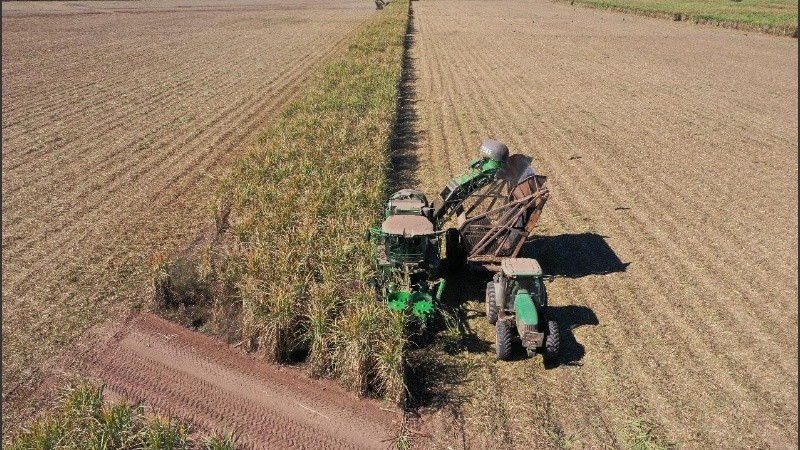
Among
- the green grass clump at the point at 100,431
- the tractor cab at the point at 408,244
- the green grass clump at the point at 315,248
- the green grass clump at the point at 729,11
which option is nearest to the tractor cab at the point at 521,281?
the tractor cab at the point at 408,244

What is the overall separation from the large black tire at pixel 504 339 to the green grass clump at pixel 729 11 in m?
50.6

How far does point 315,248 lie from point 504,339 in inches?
143

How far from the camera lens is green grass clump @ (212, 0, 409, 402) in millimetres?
7727

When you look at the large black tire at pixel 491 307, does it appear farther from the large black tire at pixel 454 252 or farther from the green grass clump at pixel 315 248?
the green grass clump at pixel 315 248

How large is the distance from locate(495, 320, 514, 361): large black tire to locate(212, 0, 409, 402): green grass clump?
157 centimetres

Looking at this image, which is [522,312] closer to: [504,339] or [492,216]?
[504,339]

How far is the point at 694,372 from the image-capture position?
26.6 ft

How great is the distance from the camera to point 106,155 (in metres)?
16.4

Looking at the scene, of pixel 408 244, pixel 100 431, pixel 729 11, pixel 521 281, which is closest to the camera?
pixel 100 431

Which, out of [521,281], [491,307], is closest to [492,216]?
[491,307]

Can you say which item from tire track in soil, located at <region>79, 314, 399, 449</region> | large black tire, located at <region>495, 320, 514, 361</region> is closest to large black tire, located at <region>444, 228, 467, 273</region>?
large black tire, located at <region>495, 320, 514, 361</region>

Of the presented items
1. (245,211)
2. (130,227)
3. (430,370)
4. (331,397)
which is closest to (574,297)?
(430,370)

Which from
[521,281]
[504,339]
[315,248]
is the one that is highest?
[521,281]

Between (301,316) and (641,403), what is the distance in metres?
4.83
